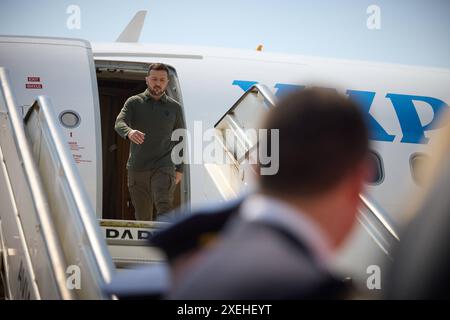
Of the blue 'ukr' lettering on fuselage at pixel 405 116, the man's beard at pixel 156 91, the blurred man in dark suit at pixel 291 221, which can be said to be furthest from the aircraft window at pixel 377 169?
the blurred man in dark suit at pixel 291 221

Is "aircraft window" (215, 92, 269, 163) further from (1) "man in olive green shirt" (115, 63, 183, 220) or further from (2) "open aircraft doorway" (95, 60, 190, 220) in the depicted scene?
(2) "open aircraft doorway" (95, 60, 190, 220)

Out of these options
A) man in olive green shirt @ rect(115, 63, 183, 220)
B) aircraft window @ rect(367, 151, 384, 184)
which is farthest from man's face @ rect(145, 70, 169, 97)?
aircraft window @ rect(367, 151, 384, 184)

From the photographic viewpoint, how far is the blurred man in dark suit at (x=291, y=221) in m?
1.12

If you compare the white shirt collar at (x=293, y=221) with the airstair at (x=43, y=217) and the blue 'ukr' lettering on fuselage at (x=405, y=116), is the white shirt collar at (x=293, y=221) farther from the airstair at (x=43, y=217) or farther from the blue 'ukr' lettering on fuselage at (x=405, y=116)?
the blue 'ukr' lettering on fuselage at (x=405, y=116)

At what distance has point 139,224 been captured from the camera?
6273 millimetres

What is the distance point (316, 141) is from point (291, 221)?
164 mm

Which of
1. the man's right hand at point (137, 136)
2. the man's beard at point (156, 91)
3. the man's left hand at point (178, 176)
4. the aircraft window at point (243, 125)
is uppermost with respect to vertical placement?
the man's beard at point (156, 91)

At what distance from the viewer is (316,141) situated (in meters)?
1.23

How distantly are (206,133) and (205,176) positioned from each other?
523 millimetres

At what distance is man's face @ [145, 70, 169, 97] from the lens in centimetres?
651

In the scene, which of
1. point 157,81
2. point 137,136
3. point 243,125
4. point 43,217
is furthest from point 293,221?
point 157,81

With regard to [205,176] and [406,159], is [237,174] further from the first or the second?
[406,159]

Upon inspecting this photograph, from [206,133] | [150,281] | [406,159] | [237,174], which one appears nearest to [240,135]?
[237,174]

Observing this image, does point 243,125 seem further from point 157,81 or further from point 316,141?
point 316,141
